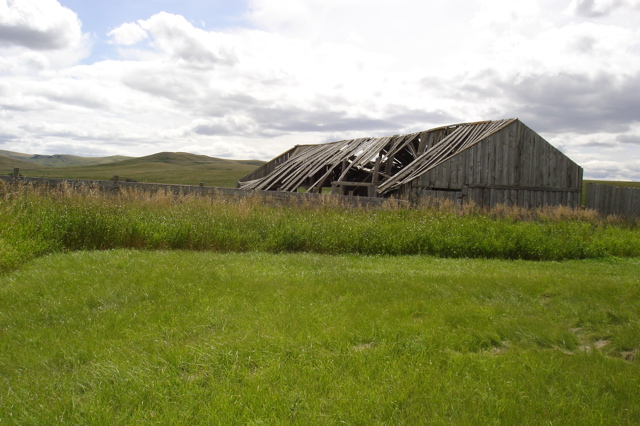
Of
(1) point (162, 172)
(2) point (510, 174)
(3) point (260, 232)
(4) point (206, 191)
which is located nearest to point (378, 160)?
(2) point (510, 174)

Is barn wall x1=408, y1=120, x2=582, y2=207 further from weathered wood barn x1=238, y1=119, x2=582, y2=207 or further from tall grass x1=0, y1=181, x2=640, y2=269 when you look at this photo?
tall grass x1=0, y1=181, x2=640, y2=269

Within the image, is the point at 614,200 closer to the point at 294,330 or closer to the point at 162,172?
the point at 294,330

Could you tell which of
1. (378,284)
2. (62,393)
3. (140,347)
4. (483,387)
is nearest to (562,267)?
(378,284)

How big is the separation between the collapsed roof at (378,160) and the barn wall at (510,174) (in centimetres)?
39

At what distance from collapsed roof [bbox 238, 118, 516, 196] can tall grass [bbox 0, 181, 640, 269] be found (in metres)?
6.18

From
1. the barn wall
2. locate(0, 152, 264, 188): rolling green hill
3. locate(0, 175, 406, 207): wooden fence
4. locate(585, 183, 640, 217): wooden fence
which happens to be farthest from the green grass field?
locate(0, 152, 264, 188): rolling green hill

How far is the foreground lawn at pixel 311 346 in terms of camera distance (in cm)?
371

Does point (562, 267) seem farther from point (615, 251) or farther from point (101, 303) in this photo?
point (101, 303)

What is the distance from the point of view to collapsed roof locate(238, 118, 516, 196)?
764 inches

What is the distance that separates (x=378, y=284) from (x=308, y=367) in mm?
3144

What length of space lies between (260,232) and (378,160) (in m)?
11.2

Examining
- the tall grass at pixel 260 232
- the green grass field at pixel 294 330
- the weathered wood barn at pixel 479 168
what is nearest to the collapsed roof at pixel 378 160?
the weathered wood barn at pixel 479 168

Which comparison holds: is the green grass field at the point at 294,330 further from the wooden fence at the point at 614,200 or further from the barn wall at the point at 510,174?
the wooden fence at the point at 614,200

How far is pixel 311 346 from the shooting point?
4695 mm
